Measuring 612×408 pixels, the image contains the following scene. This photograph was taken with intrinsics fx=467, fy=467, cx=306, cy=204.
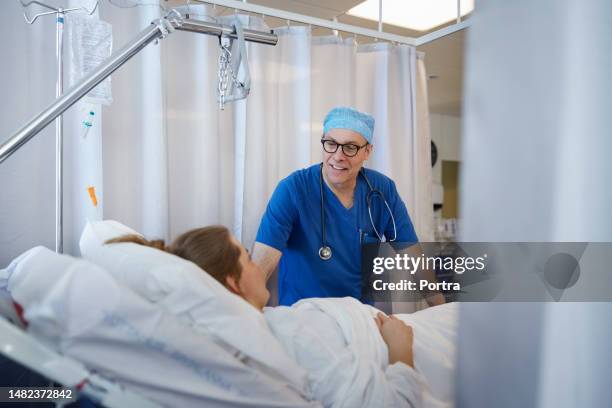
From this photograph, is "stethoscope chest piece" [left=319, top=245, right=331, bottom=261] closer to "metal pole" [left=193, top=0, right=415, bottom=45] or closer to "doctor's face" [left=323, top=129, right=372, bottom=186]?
"doctor's face" [left=323, top=129, right=372, bottom=186]

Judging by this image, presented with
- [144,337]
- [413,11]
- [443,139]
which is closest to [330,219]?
[144,337]

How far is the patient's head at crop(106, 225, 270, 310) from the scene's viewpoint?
1.00m

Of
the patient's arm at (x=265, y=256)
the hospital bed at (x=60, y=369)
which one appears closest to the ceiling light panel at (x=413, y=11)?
the patient's arm at (x=265, y=256)

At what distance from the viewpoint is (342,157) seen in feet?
5.28

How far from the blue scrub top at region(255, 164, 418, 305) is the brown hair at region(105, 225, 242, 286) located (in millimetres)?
526

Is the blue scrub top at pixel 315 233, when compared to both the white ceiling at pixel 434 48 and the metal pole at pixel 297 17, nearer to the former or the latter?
the metal pole at pixel 297 17

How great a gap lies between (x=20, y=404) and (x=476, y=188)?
1305mm

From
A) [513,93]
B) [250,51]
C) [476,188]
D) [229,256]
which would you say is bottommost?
[229,256]

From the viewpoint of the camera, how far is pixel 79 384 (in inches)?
25.5

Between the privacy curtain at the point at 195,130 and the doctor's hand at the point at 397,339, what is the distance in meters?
0.95

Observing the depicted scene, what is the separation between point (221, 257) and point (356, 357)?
0.35 meters

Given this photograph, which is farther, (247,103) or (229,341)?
(247,103)

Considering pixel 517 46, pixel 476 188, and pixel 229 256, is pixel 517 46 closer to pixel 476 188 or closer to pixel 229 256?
pixel 476 188

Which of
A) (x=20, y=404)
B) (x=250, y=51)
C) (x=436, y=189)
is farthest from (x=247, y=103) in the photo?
(x=436, y=189)
